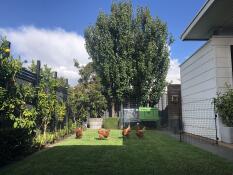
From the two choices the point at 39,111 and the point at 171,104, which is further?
the point at 171,104

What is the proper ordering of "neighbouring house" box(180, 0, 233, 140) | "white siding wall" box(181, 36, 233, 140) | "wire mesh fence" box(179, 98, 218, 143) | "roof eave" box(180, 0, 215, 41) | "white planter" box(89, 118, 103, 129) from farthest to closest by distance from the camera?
"white planter" box(89, 118, 103, 129)
"wire mesh fence" box(179, 98, 218, 143)
"white siding wall" box(181, 36, 233, 140)
"neighbouring house" box(180, 0, 233, 140)
"roof eave" box(180, 0, 215, 41)

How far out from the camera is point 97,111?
22.3 metres

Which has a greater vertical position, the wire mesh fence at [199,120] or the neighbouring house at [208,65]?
the neighbouring house at [208,65]

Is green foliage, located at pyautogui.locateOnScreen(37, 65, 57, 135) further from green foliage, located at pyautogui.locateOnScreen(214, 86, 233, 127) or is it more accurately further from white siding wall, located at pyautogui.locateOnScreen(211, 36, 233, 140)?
white siding wall, located at pyautogui.locateOnScreen(211, 36, 233, 140)

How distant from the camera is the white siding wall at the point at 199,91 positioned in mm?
12828

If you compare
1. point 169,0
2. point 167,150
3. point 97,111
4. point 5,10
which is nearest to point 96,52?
point 97,111

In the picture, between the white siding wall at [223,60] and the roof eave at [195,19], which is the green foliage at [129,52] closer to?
the roof eave at [195,19]

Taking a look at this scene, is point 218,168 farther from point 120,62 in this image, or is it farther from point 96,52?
point 96,52

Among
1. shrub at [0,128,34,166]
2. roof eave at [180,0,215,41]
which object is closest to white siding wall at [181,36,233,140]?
roof eave at [180,0,215,41]

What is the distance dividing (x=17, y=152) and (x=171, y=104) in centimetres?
1599

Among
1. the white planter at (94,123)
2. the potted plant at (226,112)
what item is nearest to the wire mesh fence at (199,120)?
the potted plant at (226,112)

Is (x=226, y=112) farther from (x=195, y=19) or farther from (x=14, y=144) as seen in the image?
(x=14, y=144)

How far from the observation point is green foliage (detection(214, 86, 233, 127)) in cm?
1111

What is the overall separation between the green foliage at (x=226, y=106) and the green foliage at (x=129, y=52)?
35.6 ft
